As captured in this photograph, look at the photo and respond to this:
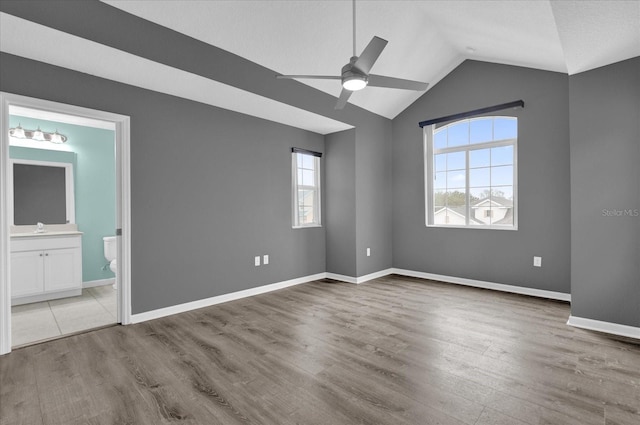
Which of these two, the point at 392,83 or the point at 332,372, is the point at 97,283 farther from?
the point at 392,83

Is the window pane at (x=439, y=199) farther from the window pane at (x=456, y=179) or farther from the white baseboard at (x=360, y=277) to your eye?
the white baseboard at (x=360, y=277)

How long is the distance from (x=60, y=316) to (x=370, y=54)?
4119 millimetres

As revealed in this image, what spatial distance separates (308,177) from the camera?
205 inches

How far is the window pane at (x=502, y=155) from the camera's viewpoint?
14.6ft

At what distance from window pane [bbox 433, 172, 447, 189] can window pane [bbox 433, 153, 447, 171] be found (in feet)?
0.32

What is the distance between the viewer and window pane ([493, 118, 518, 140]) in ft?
14.4

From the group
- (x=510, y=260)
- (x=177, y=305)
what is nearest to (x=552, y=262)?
(x=510, y=260)

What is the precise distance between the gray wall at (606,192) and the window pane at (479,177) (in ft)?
5.15

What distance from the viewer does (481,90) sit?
460cm

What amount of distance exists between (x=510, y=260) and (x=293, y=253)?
3.07m

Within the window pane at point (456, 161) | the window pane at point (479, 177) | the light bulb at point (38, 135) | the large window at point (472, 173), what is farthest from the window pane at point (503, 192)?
the light bulb at point (38, 135)

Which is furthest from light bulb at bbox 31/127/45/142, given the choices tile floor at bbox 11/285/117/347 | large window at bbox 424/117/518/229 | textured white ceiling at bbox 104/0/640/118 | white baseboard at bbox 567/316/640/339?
white baseboard at bbox 567/316/640/339

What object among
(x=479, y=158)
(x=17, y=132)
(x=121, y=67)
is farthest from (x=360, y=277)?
(x=17, y=132)

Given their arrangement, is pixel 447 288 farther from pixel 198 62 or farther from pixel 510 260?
pixel 198 62
